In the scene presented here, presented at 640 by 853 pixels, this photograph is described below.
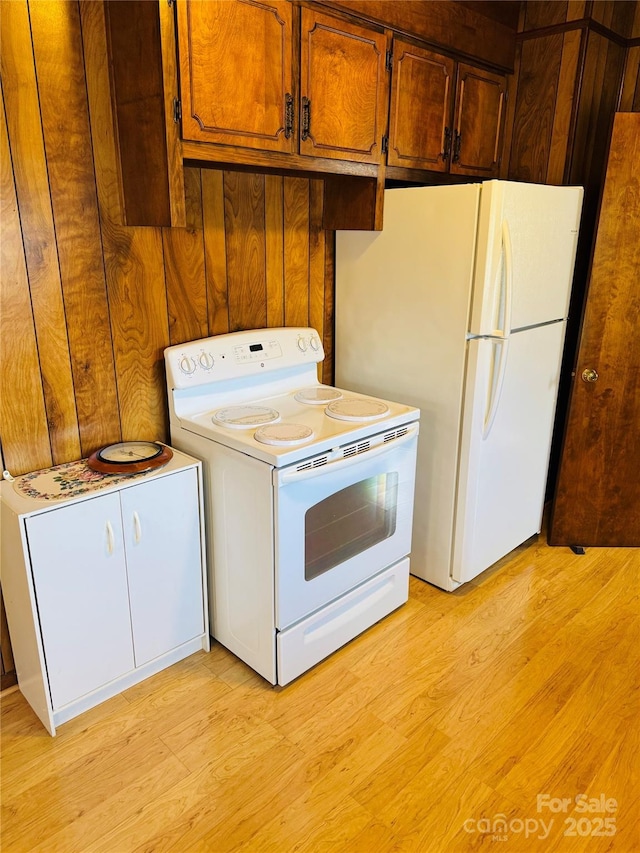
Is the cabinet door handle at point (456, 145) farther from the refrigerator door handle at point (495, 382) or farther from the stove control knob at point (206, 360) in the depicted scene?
the stove control knob at point (206, 360)

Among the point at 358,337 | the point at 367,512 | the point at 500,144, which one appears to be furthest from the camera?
the point at 500,144

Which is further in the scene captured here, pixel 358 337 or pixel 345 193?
pixel 358 337

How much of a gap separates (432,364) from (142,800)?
1.75 meters

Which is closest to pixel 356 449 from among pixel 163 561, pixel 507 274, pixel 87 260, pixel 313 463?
pixel 313 463

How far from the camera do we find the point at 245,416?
2.10m

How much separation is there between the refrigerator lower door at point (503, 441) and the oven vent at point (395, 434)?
0.27 m

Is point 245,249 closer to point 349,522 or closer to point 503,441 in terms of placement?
point 349,522

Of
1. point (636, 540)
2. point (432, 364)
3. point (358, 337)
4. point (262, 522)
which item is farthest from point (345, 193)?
point (636, 540)

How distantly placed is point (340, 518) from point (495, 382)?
814mm

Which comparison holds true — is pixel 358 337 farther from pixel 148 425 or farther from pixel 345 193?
pixel 148 425

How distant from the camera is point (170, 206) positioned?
1734 millimetres

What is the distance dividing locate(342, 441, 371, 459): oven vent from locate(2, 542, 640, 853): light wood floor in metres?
0.78

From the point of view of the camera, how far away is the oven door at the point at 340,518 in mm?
1870

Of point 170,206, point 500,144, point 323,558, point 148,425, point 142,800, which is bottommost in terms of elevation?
point 142,800
